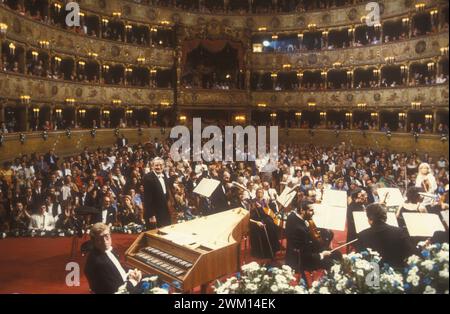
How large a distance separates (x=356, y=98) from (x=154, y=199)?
22429mm

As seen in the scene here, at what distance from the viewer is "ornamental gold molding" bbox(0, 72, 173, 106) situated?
18.0 meters

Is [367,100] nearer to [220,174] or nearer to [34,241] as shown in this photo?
[220,174]

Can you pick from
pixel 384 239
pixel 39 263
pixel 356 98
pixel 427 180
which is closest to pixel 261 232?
pixel 384 239

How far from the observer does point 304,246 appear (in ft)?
24.1

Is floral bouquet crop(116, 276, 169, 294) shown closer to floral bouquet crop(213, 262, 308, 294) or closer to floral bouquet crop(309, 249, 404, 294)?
floral bouquet crop(213, 262, 308, 294)

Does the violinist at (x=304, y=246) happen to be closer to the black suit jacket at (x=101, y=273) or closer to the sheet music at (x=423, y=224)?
the sheet music at (x=423, y=224)

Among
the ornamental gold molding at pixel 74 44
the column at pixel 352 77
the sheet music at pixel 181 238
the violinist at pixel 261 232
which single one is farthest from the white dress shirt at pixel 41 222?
the column at pixel 352 77

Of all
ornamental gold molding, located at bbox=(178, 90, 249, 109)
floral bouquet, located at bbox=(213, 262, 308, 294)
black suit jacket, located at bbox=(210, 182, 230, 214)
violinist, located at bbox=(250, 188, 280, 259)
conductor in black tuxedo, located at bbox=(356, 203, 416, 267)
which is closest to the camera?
floral bouquet, located at bbox=(213, 262, 308, 294)

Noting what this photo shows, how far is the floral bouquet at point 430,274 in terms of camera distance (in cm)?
552

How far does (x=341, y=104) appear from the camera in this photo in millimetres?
28188

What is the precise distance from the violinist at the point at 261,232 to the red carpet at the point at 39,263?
356mm

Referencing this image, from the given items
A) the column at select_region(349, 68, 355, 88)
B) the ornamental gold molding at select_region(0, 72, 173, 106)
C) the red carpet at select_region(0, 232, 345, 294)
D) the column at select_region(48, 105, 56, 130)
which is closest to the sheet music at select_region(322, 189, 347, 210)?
the red carpet at select_region(0, 232, 345, 294)

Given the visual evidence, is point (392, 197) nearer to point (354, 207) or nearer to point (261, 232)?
point (354, 207)

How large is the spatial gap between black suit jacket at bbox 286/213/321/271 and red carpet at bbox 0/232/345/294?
5.61 ft
